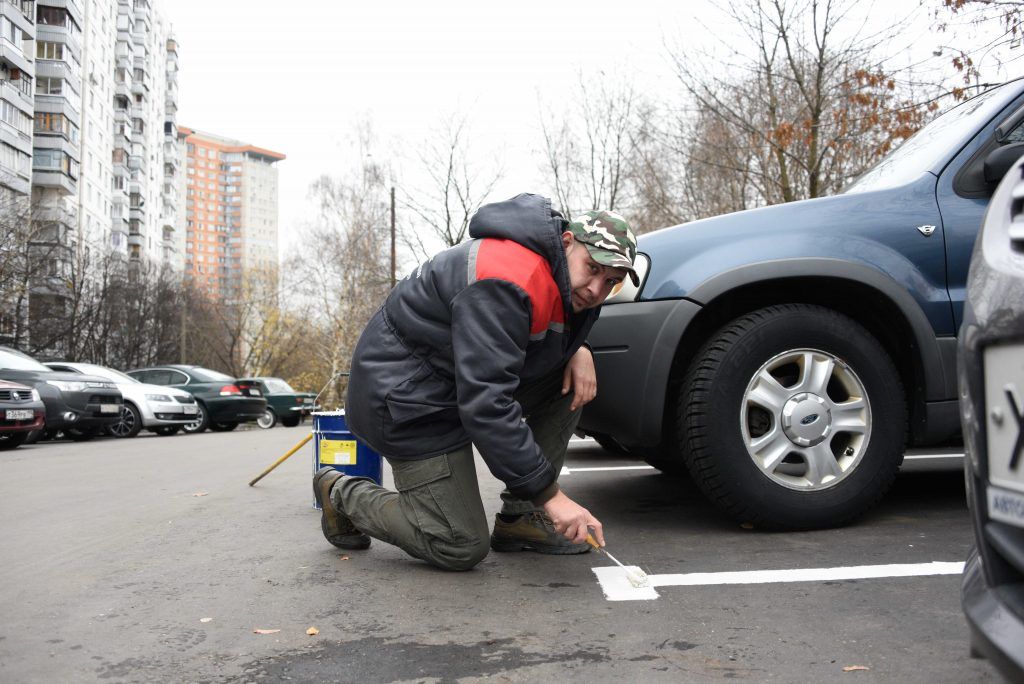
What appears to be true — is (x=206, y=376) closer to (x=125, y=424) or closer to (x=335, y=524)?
(x=125, y=424)

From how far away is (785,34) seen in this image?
12.3m

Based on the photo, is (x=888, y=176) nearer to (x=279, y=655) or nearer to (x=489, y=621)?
(x=489, y=621)

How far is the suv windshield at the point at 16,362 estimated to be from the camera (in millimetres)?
11383

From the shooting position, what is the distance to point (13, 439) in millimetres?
10875

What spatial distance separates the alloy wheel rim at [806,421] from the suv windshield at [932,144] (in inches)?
32.1

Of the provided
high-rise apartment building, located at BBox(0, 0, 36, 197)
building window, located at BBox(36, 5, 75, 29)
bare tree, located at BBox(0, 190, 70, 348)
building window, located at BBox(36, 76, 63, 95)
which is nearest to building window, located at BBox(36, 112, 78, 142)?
building window, located at BBox(36, 76, 63, 95)

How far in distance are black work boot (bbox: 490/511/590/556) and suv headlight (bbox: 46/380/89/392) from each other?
1023cm

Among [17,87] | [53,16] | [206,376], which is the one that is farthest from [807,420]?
[53,16]

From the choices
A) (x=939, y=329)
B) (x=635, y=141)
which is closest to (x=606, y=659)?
(x=939, y=329)

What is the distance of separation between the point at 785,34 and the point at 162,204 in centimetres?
7893

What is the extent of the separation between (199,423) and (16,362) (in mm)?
4059

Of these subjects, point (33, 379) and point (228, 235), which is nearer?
point (33, 379)

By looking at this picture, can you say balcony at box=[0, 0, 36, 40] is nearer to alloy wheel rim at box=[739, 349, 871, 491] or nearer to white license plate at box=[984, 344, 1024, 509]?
alloy wheel rim at box=[739, 349, 871, 491]

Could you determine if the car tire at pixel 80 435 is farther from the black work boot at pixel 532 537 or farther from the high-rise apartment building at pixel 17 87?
the high-rise apartment building at pixel 17 87
